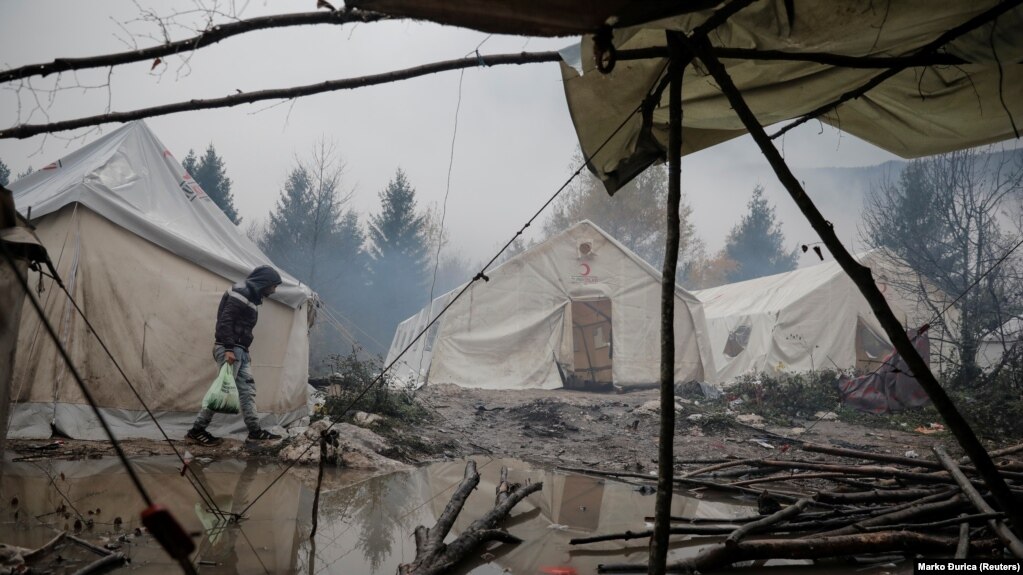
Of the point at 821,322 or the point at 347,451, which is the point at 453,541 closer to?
the point at 347,451

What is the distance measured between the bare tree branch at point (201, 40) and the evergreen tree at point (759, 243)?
4420cm

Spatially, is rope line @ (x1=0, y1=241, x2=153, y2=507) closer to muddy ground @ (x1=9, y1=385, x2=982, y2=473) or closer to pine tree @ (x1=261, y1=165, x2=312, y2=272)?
muddy ground @ (x1=9, y1=385, x2=982, y2=473)

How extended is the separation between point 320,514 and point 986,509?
12.4 ft


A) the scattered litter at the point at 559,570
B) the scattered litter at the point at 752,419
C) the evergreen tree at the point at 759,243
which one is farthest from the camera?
the evergreen tree at the point at 759,243

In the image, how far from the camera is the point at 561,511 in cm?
391

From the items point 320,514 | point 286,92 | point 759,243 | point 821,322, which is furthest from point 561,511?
point 759,243

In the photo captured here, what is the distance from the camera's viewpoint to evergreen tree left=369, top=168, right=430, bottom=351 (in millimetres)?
31844

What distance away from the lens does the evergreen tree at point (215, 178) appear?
2589cm

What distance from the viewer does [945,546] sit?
104 inches

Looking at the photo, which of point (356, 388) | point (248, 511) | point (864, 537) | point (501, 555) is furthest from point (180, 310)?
point (864, 537)

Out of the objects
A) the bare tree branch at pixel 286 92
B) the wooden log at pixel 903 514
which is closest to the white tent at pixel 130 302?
the bare tree branch at pixel 286 92

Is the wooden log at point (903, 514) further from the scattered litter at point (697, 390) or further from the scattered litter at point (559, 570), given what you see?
the scattered litter at point (697, 390)

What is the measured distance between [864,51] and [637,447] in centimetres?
539

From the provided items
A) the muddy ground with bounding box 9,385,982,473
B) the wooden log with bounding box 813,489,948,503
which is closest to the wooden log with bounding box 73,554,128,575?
the muddy ground with bounding box 9,385,982,473
